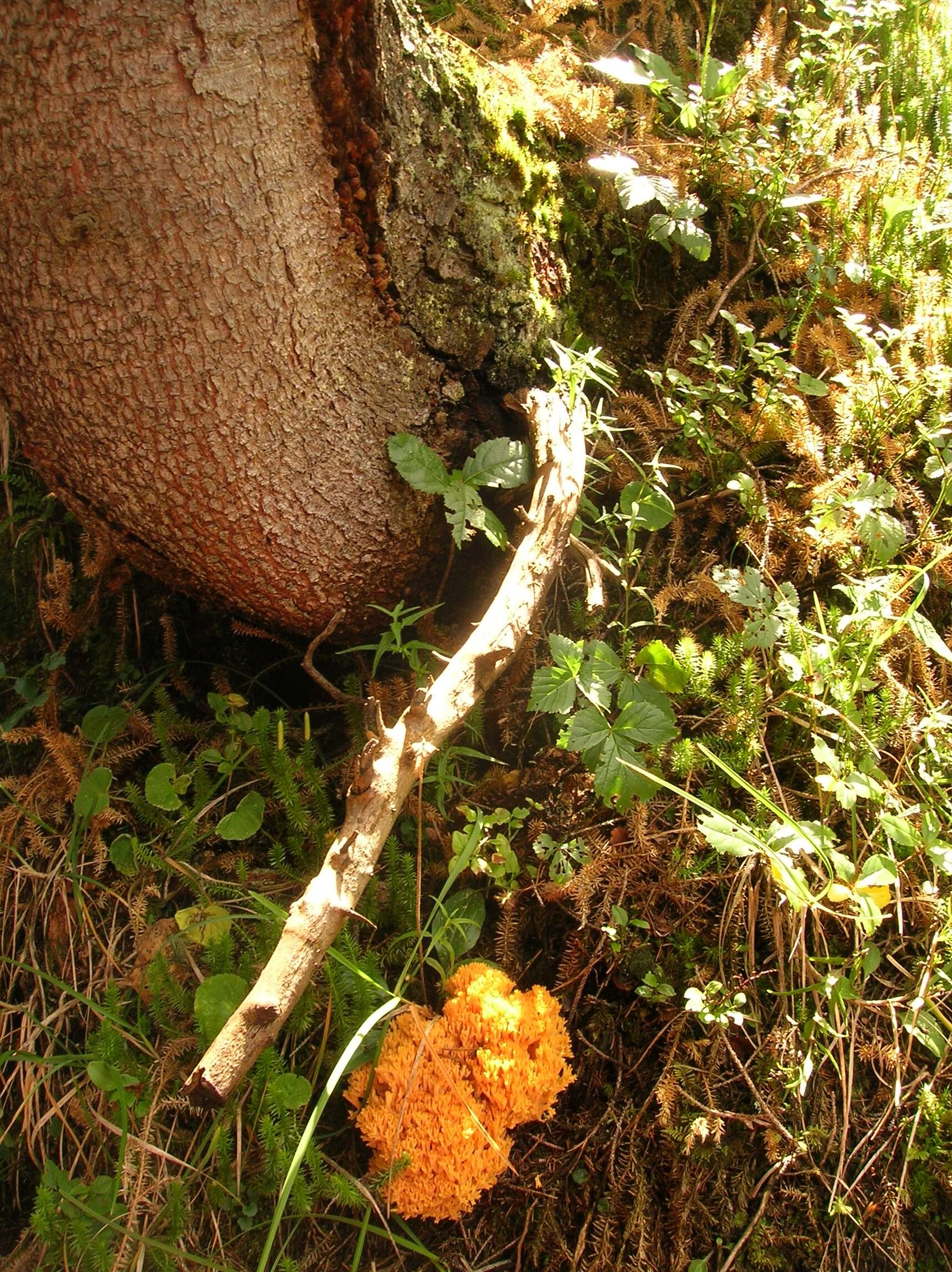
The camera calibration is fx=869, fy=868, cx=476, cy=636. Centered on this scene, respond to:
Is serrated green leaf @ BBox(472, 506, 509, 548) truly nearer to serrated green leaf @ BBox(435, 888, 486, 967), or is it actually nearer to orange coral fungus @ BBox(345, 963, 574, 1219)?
serrated green leaf @ BBox(435, 888, 486, 967)

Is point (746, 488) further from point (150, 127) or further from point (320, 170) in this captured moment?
point (150, 127)

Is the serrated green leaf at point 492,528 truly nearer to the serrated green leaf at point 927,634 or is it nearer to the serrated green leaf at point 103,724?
the serrated green leaf at point 927,634

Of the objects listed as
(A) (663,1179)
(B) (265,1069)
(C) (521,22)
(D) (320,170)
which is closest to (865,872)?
(A) (663,1179)

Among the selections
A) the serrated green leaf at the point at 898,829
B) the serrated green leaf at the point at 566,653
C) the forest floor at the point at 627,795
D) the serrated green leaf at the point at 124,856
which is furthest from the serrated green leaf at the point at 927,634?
the serrated green leaf at the point at 124,856

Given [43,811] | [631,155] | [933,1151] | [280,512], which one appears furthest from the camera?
[631,155]

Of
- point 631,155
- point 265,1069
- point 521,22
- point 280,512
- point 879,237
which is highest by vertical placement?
point 521,22

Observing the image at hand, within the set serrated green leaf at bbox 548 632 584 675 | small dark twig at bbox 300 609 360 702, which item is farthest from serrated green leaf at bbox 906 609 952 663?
small dark twig at bbox 300 609 360 702
